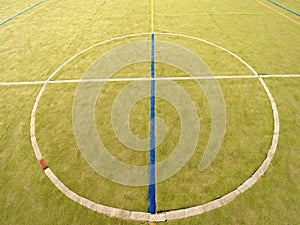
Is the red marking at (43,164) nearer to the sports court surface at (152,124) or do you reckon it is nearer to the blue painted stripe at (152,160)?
the sports court surface at (152,124)

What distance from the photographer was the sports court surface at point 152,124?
432cm

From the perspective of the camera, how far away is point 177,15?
13.1 metres

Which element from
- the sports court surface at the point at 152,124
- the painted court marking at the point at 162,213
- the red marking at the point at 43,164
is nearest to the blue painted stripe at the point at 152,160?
the sports court surface at the point at 152,124

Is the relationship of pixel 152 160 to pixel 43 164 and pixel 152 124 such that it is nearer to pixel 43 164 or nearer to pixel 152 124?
pixel 152 124

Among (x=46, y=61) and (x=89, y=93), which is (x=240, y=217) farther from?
(x=46, y=61)

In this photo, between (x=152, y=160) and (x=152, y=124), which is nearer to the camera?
(x=152, y=160)

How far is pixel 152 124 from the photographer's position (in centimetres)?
601

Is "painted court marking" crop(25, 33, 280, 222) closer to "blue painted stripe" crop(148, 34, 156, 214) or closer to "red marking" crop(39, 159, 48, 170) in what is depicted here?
"red marking" crop(39, 159, 48, 170)

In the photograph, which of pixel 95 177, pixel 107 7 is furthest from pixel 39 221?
pixel 107 7

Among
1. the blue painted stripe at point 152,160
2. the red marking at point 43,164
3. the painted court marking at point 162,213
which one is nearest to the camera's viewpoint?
the painted court marking at point 162,213

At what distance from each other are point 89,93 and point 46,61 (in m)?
3.44

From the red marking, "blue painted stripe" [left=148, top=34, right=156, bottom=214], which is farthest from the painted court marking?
"blue painted stripe" [left=148, top=34, right=156, bottom=214]

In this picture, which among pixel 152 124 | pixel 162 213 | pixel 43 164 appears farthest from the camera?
pixel 152 124

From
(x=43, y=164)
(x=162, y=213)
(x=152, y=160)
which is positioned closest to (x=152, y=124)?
(x=152, y=160)
